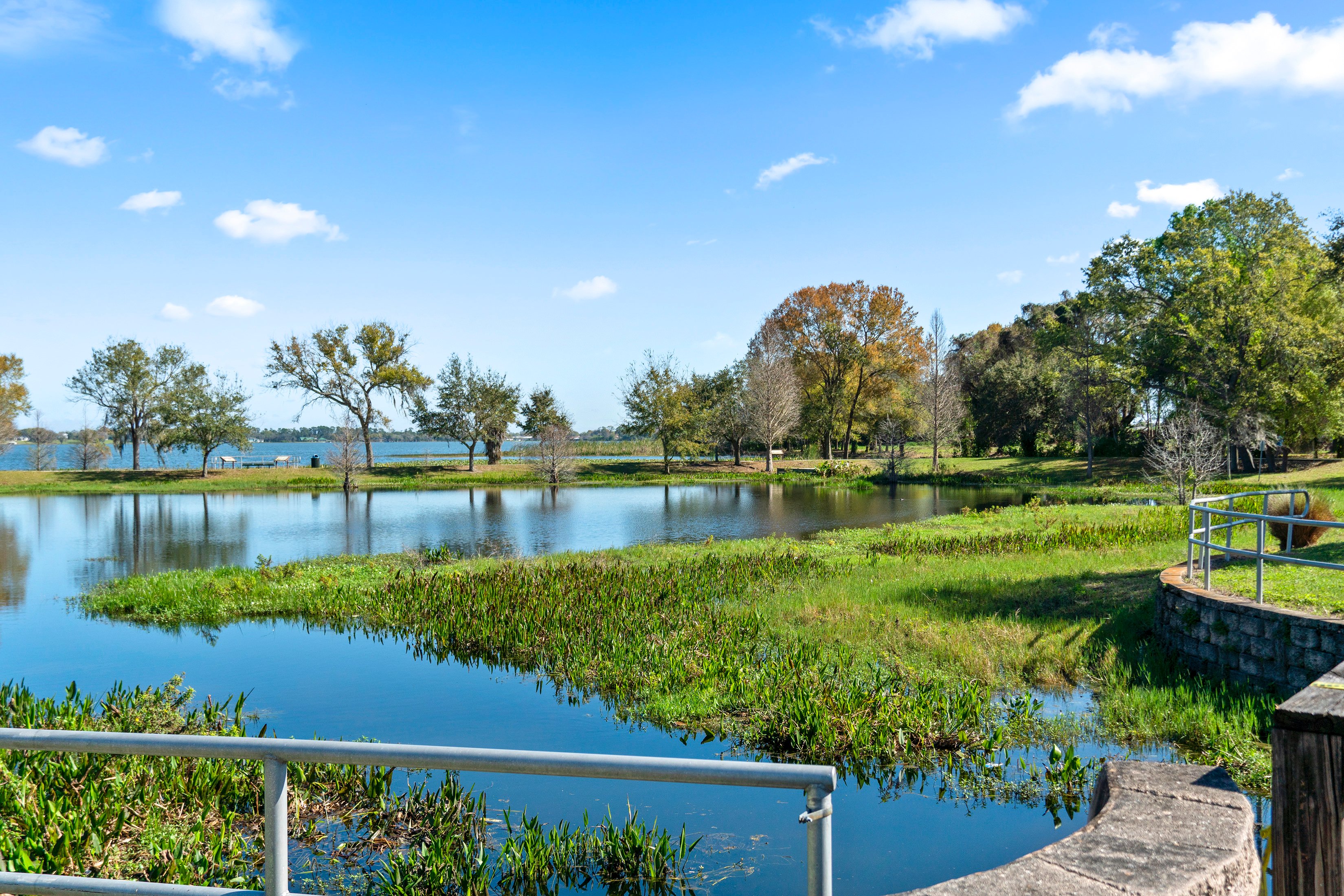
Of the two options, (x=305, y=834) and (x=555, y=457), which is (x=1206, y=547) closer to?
(x=305, y=834)

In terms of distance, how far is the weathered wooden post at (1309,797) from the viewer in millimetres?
2889

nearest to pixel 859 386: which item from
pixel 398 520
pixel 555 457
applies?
pixel 555 457

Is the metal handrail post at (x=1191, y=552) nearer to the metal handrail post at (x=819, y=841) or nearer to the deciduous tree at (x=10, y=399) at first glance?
the metal handrail post at (x=819, y=841)

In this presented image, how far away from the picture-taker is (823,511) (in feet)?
108

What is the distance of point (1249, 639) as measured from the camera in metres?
8.37

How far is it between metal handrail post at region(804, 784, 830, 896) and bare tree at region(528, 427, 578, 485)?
4664 cm

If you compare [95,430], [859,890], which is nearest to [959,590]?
[859,890]

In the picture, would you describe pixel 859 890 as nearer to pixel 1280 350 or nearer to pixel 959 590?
pixel 959 590

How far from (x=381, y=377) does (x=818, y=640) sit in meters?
51.1

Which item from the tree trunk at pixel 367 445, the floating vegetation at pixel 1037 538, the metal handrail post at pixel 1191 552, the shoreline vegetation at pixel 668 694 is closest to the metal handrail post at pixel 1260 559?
the shoreline vegetation at pixel 668 694

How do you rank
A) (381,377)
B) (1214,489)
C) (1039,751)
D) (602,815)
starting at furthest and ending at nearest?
(381,377) < (1214,489) < (1039,751) < (602,815)

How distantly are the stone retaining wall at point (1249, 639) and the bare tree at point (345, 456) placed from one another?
41067mm

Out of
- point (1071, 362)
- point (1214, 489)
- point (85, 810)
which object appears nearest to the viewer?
point (85, 810)

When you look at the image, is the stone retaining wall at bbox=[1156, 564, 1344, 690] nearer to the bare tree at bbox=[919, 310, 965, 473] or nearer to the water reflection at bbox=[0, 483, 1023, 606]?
the water reflection at bbox=[0, 483, 1023, 606]
